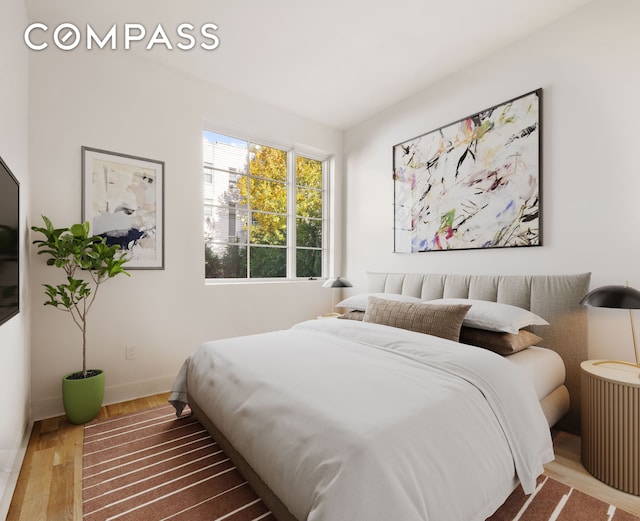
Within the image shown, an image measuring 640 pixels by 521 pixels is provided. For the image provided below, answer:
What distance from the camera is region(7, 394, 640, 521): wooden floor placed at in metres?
1.51

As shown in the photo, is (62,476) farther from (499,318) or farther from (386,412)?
(499,318)

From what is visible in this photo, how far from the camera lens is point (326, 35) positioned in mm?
2557

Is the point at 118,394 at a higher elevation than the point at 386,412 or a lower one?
lower

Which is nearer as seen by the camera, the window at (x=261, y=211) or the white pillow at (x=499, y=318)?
the white pillow at (x=499, y=318)

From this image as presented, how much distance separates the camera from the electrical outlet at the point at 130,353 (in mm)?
2803

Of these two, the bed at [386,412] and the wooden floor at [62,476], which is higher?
the bed at [386,412]

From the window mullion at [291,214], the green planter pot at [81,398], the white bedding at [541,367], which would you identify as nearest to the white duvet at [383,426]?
the white bedding at [541,367]

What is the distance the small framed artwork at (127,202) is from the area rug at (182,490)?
1.45m

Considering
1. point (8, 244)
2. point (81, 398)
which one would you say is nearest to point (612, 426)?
point (8, 244)

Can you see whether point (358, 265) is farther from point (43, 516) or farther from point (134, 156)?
point (43, 516)

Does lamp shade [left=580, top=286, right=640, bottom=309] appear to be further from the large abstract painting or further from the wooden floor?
the wooden floor

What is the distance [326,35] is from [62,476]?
3.27 meters

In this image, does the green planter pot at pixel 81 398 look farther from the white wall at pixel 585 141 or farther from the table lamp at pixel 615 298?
the table lamp at pixel 615 298

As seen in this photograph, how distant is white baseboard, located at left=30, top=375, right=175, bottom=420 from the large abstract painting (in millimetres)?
2601
